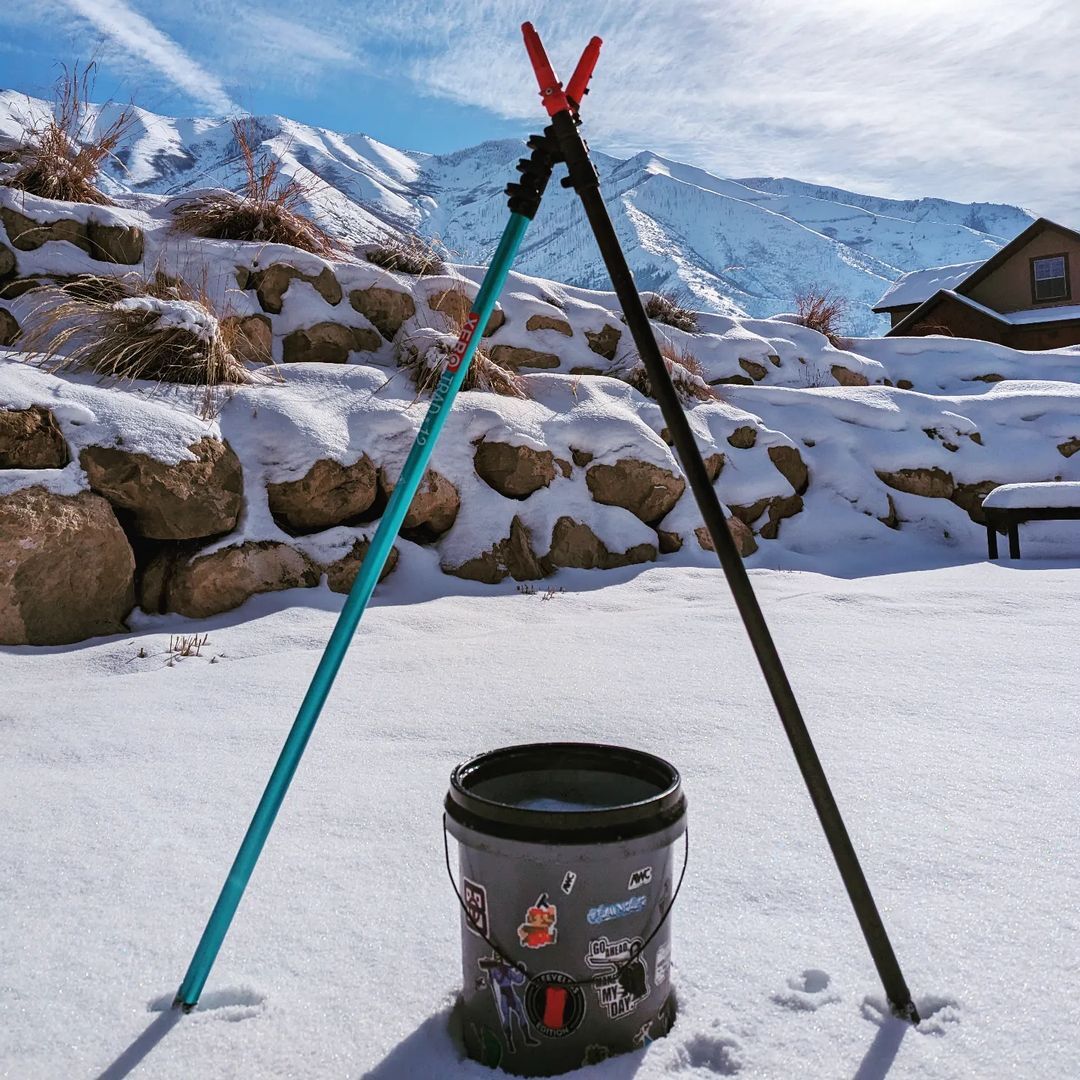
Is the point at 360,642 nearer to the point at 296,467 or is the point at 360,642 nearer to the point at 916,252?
the point at 296,467

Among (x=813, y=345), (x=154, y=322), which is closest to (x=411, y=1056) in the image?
(x=154, y=322)

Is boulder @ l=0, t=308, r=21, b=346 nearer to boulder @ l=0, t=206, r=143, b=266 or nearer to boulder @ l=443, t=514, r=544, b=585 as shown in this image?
boulder @ l=0, t=206, r=143, b=266

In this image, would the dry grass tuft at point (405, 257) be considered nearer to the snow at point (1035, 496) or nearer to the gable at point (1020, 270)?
the snow at point (1035, 496)

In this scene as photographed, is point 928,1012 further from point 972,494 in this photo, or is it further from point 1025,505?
point 972,494

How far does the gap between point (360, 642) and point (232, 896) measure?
226 cm

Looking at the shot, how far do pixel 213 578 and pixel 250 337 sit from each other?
2140 millimetres

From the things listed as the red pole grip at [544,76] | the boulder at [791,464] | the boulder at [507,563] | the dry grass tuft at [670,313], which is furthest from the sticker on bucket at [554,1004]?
the dry grass tuft at [670,313]

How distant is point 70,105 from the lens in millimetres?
5844

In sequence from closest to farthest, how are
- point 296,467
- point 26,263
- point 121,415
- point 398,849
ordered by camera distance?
1. point 398,849
2. point 121,415
3. point 296,467
4. point 26,263

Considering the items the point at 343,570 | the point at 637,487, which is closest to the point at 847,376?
the point at 637,487

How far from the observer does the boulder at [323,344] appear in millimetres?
5617

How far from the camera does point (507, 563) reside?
4809 mm

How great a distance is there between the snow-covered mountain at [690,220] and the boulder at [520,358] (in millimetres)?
104191

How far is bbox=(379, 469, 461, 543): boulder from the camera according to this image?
4.70 m
